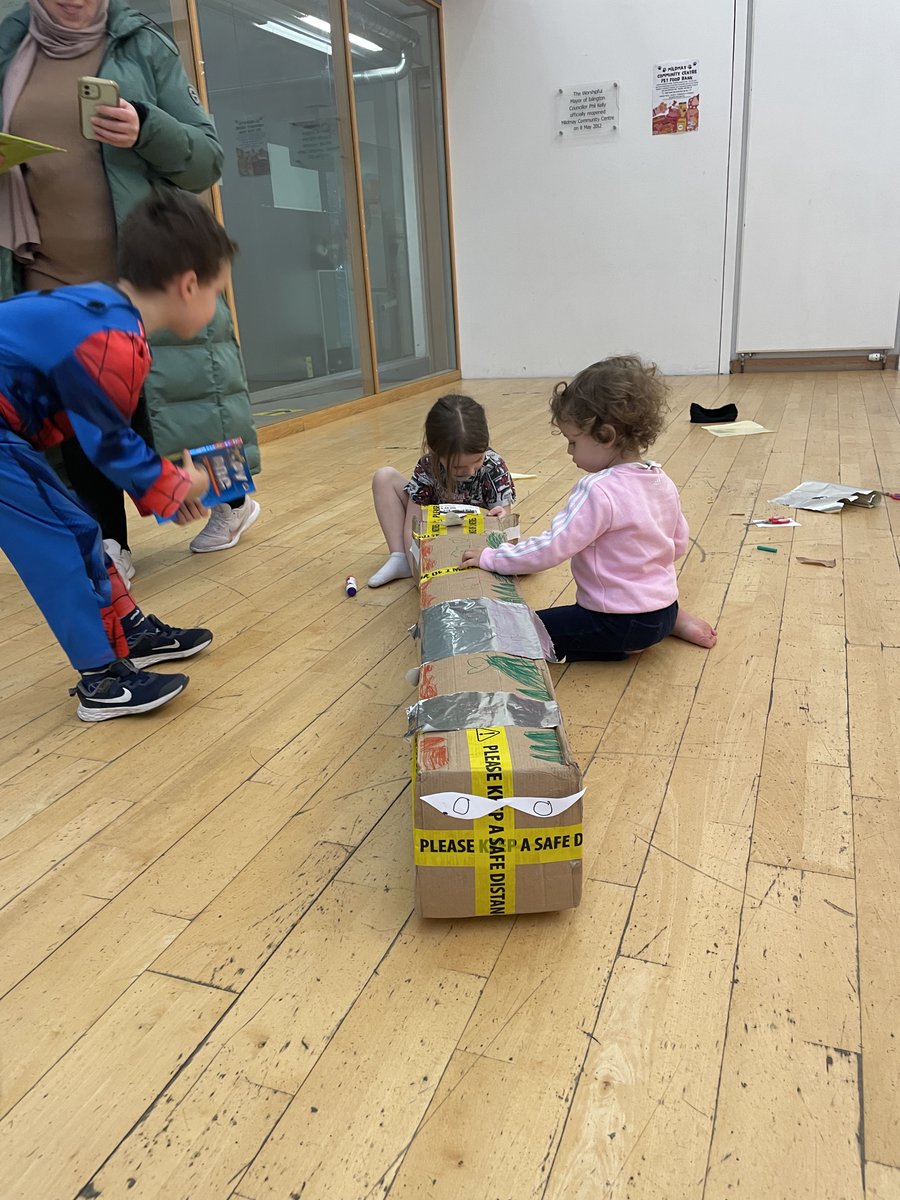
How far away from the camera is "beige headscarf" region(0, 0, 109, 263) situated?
192 cm

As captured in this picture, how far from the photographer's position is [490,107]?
19.7ft

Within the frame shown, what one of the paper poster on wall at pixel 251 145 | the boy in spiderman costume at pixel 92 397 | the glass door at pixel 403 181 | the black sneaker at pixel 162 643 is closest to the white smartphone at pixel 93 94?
the boy in spiderman costume at pixel 92 397

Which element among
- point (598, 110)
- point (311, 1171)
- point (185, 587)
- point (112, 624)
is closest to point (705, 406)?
point (598, 110)

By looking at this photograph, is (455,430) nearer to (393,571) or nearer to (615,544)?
(393,571)

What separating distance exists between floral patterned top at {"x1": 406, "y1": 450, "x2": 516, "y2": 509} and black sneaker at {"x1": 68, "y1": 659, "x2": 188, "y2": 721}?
81cm

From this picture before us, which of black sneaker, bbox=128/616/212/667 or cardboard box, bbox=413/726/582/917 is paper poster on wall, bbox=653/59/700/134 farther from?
cardboard box, bbox=413/726/582/917

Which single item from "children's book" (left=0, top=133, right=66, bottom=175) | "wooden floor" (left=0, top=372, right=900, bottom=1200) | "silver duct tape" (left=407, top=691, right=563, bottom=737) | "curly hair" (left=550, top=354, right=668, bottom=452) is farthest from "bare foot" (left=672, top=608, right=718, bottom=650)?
"children's book" (left=0, top=133, right=66, bottom=175)

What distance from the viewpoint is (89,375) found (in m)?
1.38

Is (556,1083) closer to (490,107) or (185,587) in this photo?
(185,587)

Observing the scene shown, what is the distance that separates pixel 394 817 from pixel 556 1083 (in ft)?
1.60

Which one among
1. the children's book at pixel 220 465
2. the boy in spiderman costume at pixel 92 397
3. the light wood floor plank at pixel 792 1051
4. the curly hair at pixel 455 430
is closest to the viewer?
the light wood floor plank at pixel 792 1051

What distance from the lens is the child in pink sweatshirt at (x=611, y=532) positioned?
5.16 feet

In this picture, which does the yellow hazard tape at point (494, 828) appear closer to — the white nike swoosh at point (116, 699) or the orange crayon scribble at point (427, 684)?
the orange crayon scribble at point (427, 684)

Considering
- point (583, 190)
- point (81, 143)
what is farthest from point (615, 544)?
point (583, 190)
